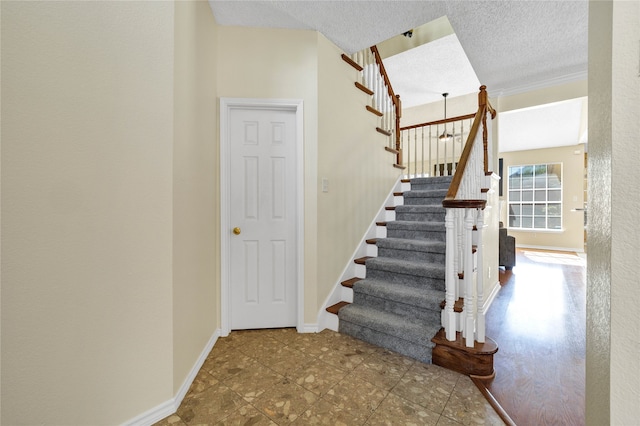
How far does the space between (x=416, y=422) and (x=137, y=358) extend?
4.86 ft

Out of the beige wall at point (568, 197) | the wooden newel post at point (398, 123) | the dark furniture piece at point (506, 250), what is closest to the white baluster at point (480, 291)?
the wooden newel post at point (398, 123)

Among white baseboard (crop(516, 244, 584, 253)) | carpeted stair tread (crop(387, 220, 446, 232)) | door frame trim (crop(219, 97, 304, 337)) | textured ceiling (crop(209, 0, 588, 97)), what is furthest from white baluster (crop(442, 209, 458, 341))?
white baseboard (crop(516, 244, 584, 253))

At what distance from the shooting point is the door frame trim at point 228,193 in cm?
227

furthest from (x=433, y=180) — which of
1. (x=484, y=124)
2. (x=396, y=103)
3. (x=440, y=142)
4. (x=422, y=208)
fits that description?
(x=440, y=142)

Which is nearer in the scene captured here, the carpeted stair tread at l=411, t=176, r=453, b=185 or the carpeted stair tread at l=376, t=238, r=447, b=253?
the carpeted stair tread at l=376, t=238, r=447, b=253

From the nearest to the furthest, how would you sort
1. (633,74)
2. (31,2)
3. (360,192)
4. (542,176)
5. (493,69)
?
(633,74) < (31,2) < (360,192) < (493,69) < (542,176)

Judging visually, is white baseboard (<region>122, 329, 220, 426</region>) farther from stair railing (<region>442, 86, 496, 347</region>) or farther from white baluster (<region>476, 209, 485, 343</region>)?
white baluster (<region>476, 209, 485, 343</region>)

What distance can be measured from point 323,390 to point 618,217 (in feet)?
5.30

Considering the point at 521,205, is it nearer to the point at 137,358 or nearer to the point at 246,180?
the point at 246,180

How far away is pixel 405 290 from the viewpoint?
2.33 meters

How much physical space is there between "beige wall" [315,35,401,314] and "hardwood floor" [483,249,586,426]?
147cm

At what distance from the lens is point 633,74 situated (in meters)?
0.62

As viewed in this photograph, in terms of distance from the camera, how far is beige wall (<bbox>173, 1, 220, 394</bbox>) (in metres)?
1.54

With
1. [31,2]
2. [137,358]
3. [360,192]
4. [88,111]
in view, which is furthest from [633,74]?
[360,192]
